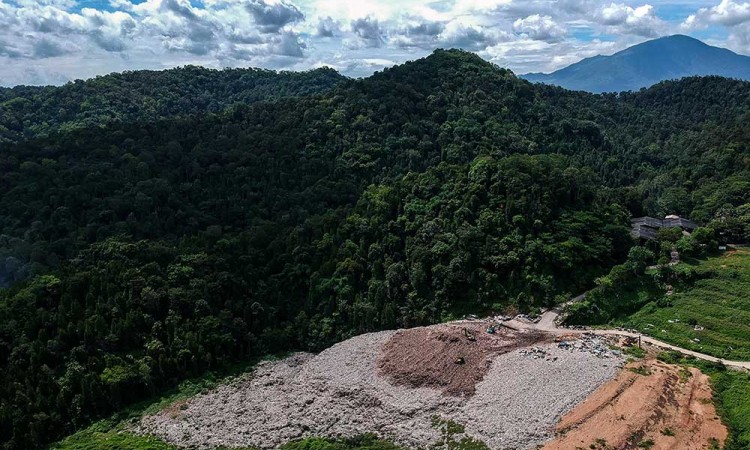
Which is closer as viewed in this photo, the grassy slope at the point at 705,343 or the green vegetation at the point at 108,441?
the grassy slope at the point at 705,343

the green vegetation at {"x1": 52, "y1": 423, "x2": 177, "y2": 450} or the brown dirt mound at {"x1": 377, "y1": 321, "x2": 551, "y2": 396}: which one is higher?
the brown dirt mound at {"x1": 377, "y1": 321, "x2": 551, "y2": 396}

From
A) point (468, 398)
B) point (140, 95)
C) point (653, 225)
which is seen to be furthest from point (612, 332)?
point (140, 95)

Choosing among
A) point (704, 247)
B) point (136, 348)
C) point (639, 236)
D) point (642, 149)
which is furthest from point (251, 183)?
point (642, 149)

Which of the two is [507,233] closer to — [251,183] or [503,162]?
[503,162]

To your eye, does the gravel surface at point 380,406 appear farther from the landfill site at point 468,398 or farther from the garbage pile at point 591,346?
the garbage pile at point 591,346

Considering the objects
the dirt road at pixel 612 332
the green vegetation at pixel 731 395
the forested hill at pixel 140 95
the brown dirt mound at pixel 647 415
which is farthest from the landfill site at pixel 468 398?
the forested hill at pixel 140 95

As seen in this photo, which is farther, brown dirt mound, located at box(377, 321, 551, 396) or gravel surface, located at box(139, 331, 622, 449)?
brown dirt mound, located at box(377, 321, 551, 396)

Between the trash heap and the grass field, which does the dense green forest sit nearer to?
the grass field

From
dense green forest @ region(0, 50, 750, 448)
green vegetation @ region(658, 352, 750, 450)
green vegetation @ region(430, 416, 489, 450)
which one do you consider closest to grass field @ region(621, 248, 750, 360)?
green vegetation @ region(658, 352, 750, 450)
